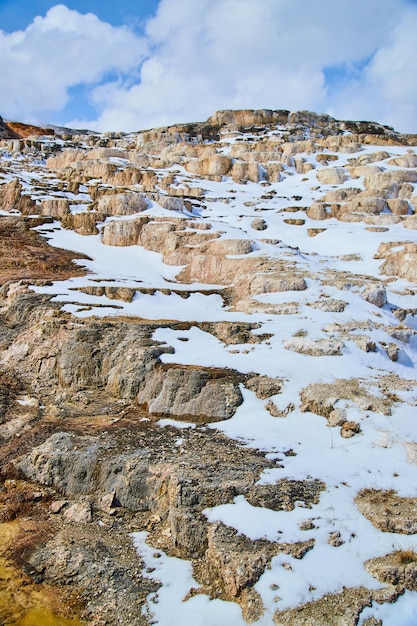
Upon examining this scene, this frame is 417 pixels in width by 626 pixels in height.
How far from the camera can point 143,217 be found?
30.5 meters

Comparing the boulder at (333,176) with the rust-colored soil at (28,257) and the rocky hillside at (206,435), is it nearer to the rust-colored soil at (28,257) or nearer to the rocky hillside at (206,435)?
the rocky hillside at (206,435)

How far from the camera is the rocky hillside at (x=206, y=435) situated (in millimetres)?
6555

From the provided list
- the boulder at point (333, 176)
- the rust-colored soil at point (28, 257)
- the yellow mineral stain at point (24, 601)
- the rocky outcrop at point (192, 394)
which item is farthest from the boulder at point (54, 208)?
the boulder at point (333, 176)

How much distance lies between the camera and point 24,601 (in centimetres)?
676

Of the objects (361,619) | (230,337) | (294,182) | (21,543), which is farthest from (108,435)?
(294,182)

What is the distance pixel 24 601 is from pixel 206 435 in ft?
16.0

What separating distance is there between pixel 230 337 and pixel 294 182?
153 feet

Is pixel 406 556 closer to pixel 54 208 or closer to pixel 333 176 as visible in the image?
pixel 54 208

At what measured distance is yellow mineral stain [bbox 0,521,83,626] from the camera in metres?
6.45

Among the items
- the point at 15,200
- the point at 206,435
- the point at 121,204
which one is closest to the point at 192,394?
the point at 206,435

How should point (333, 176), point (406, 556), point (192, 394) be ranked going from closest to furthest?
point (406, 556) < point (192, 394) < point (333, 176)

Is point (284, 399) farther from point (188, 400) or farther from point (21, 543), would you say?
point (21, 543)

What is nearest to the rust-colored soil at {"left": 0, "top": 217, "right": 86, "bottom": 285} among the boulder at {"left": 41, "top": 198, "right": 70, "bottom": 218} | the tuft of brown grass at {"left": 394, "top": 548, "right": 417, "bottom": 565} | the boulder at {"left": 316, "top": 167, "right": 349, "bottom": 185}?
the boulder at {"left": 41, "top": 198, "right": 70, "bottom": 218}

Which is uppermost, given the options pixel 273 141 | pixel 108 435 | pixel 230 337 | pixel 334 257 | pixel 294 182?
pixel 273 141
